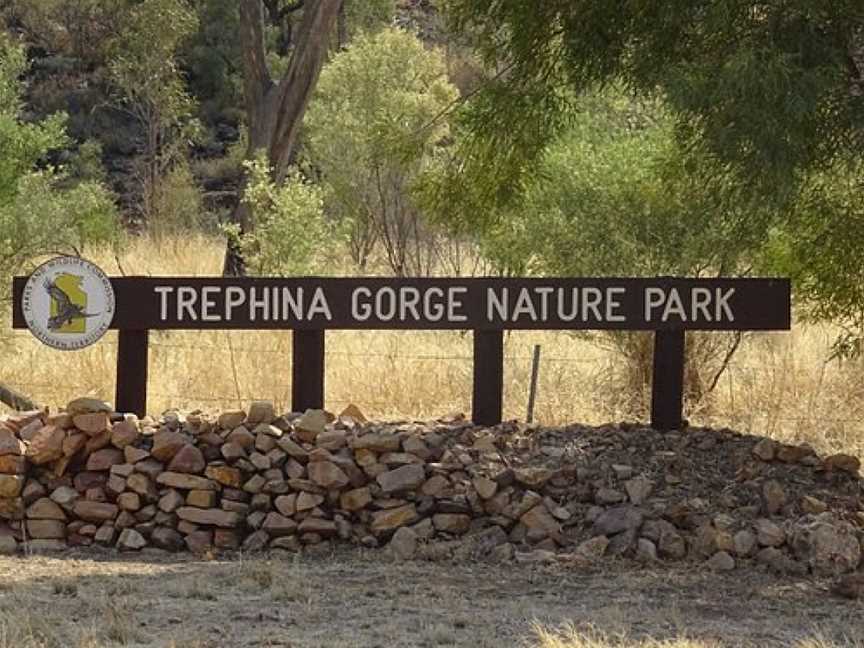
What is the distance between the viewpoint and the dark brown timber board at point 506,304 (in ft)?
34.8

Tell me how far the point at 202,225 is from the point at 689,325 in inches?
836

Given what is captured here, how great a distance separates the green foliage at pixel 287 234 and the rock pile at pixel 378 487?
6.18 meters

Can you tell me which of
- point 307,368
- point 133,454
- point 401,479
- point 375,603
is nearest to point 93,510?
point 133,454

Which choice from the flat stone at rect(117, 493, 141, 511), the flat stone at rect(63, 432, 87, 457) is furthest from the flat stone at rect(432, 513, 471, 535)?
the flat stone at rect(63, 432, 87, 457)

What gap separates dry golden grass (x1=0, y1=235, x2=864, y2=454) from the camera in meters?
13.6

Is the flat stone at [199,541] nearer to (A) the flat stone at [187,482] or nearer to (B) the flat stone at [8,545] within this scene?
(A) the flat stone at [187,482]

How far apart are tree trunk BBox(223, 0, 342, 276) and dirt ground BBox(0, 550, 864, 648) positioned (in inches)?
356

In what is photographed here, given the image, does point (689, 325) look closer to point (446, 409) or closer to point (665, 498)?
point (665, 498)

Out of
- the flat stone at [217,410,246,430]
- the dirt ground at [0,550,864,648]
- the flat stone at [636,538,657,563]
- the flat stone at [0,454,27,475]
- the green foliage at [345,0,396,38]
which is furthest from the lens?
the green foliage at [345,0,396,38]

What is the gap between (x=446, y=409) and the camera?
13656 mm

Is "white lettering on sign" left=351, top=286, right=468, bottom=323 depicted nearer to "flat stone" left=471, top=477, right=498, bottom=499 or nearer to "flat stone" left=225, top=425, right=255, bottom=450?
"flat stone" left=225, top=425, right=255, bottom=450

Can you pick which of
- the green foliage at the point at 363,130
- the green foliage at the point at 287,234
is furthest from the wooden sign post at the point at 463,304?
the green foliage at the point at 363,130

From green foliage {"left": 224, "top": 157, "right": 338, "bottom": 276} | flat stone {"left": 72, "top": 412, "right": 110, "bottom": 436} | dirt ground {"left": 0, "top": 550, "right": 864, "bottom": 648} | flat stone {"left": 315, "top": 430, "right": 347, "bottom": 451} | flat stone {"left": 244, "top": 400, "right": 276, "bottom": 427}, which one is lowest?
dirt ground {"left": 0, "top": 550, "right": 864, "bottom": 648}

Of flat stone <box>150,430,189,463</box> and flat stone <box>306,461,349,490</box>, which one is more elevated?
flat stone <box>150,430,189,463</box>
